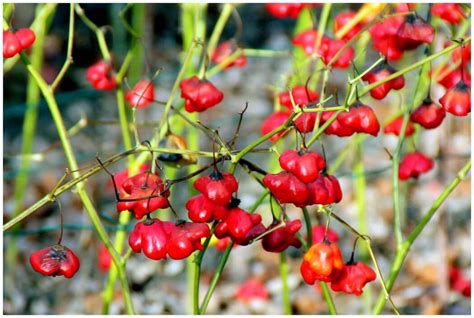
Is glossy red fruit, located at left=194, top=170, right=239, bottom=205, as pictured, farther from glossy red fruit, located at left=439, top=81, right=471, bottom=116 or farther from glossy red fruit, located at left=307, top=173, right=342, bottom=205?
glossy red fruit, located at left=439, top=81, right=471, bottom=116

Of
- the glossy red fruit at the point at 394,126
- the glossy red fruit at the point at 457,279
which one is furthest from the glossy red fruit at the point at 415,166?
the glossy red fruit at the point at 457,279

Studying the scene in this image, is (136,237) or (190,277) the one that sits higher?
(136,237)

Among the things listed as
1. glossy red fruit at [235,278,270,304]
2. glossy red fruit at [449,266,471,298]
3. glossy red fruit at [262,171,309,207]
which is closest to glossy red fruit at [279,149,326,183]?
glossy red fruit at [262,171,309,207]

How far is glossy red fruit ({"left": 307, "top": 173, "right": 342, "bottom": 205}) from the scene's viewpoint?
129 centimetres

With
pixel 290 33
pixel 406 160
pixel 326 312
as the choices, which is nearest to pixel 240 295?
pixel 326 312

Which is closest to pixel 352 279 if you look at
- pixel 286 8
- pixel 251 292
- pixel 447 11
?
pixel 447 11

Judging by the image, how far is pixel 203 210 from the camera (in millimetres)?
1293

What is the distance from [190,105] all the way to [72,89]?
9.26ft

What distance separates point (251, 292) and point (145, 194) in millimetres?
1750

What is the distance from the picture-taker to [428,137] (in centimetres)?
372

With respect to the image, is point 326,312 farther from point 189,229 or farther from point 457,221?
point 189,229

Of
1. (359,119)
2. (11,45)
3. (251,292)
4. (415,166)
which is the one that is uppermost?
(11,45)

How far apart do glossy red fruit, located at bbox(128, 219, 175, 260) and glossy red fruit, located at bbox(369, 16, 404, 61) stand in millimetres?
507

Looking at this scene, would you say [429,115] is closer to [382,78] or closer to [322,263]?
[382,78]
